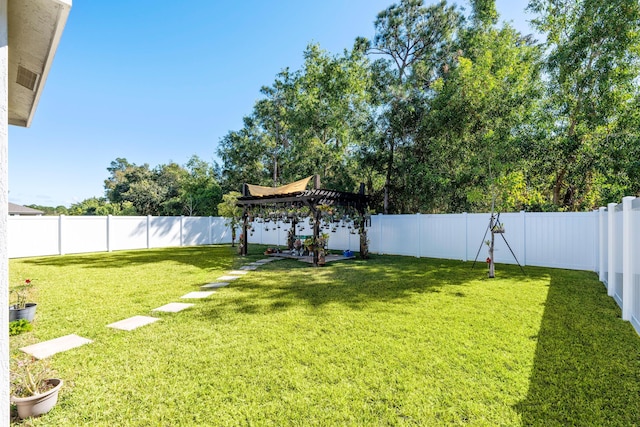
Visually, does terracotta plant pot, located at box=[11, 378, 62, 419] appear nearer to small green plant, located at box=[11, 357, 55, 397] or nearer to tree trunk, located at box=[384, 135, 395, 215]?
small green plant, located at box=[11, 357, 55, 397]

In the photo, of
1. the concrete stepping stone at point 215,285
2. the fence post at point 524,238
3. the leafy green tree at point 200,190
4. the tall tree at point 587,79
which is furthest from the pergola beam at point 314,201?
the leafy green tree at point 200,190

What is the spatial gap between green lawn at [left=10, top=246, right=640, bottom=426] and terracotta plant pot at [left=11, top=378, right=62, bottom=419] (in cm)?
7

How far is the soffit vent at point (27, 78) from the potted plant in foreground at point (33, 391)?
86.3 inches

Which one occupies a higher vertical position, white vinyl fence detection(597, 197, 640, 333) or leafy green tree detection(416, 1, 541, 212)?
leafy green tree detection(416, 1, 541, 212)

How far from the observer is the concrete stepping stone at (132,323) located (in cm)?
383

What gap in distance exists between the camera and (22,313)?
3967 mm

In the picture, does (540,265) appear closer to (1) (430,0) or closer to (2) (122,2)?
(1) (430,0)

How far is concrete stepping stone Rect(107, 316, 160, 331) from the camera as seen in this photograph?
3829 mm

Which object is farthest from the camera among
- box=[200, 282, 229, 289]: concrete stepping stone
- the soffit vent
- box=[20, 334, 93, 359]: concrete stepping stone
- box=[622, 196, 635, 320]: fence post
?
box=[200, 282, 229, 289]: concrete stepping stone

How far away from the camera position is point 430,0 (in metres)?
13.3

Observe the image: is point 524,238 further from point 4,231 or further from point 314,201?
point 4,231

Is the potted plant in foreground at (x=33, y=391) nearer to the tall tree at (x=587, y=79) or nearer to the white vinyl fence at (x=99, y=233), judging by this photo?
the tall tree at (x=587, y=79)

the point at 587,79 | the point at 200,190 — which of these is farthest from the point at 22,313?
the point at 200,190

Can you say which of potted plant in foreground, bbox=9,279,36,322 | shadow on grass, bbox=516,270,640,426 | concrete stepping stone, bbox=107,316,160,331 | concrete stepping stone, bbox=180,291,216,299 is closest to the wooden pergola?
concrete stepping stone, bbox=180,291,216,299
